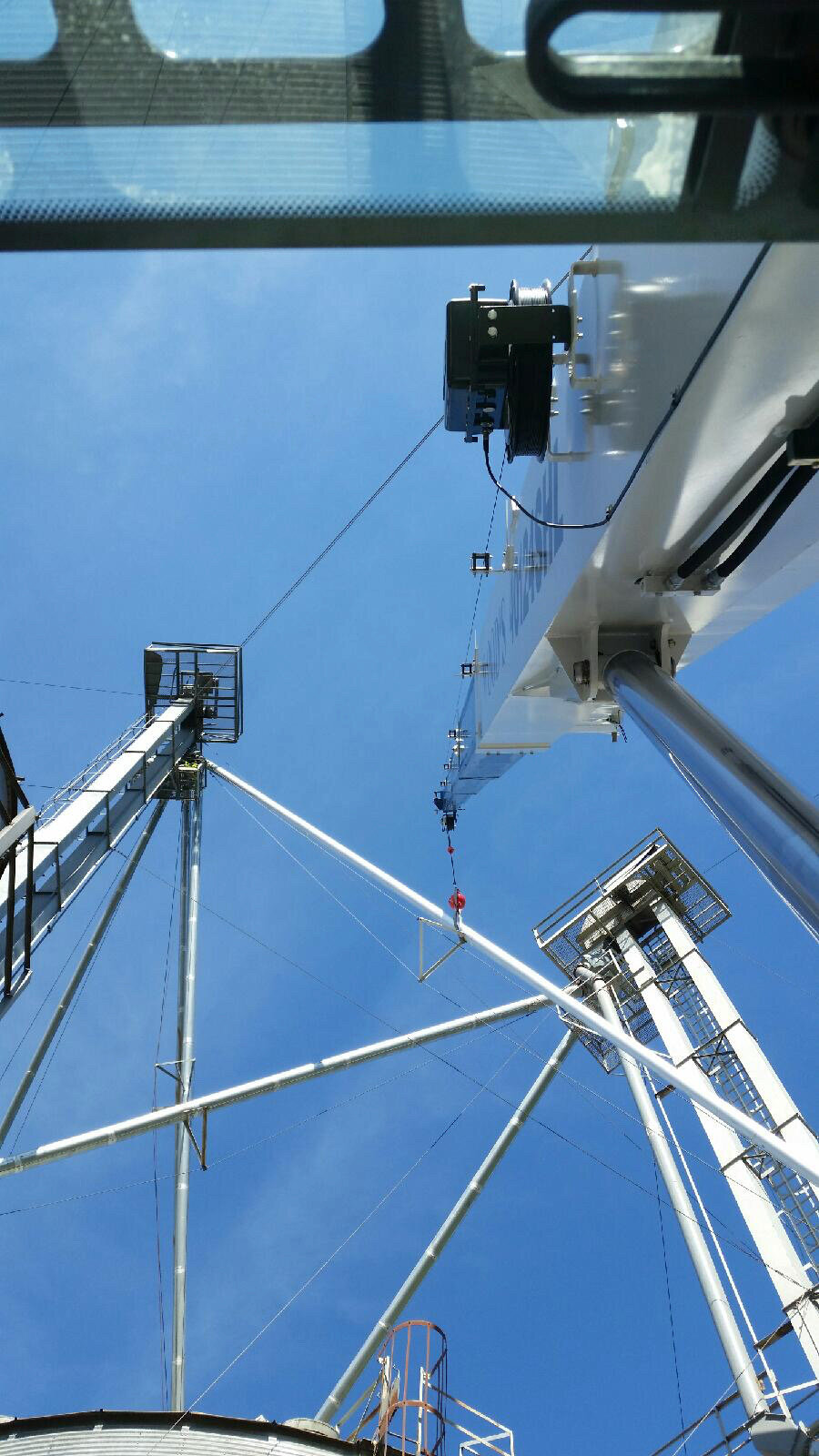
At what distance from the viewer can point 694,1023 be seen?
69.8 ft

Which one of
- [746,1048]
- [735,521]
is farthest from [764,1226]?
[735,521]

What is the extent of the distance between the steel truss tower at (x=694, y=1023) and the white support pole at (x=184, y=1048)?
23.1ft

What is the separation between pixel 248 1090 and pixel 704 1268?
6.57 meters

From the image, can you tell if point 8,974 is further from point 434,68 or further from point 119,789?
point 434,68

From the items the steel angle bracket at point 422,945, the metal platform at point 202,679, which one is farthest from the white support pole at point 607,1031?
the metal platform at point 202,679

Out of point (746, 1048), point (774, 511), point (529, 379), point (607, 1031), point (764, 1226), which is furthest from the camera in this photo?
point (746, 1048)

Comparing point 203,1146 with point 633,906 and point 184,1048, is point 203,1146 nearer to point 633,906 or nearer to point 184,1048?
point 184,1048

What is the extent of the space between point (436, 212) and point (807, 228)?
3.23 feet

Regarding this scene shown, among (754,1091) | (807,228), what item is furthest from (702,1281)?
(807,228)

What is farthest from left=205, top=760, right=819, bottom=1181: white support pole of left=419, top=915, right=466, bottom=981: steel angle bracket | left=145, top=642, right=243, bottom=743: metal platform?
left=145, top=642, right=243, bottom=743: metal platform

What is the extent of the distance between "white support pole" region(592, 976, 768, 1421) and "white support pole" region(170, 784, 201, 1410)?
6.79 m

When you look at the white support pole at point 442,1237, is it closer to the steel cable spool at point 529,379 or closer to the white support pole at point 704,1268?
the white support pole at point 704,1268

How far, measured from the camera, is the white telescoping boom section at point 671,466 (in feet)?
16.8

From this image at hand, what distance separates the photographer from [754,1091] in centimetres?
1828
